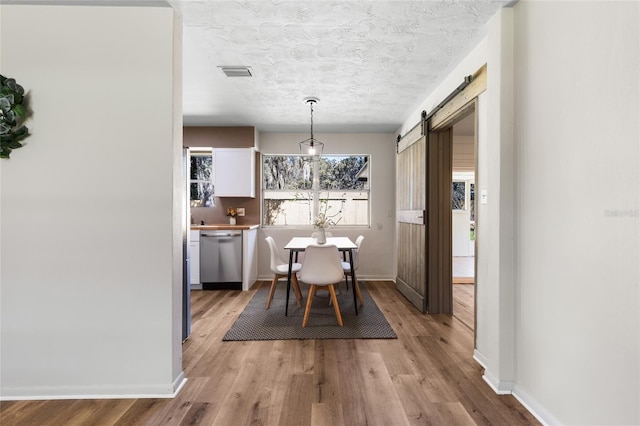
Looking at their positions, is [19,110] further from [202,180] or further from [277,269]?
[202,180]

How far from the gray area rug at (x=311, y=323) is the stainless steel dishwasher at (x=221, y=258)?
0.79 m

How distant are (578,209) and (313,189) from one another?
4.05 metres

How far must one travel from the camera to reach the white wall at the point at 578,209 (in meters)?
1.17

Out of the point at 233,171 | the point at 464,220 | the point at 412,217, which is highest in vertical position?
the point at 233,171

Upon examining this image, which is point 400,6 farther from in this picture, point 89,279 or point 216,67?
point 89,279

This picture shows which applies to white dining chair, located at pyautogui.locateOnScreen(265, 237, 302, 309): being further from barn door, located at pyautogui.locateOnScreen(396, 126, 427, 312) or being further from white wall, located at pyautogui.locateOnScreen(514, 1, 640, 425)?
white wall, located at pyautogui.locateOnScreen(514, 1, 640, 425)

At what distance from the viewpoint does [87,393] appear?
180 cm

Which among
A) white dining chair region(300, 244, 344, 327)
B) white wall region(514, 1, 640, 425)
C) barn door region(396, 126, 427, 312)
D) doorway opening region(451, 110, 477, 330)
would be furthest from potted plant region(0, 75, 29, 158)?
barn door region(396, 126, 427, 312)

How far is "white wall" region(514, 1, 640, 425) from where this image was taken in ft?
3.85

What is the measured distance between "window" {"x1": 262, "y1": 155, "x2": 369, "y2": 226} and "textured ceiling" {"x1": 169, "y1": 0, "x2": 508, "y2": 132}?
136cm

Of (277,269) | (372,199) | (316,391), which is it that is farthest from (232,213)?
(316,391)

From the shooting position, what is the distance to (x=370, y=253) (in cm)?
500

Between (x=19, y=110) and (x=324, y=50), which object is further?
(x=324, y=50)

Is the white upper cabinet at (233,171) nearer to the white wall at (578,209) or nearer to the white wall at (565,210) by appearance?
the white wall at (565,210)
